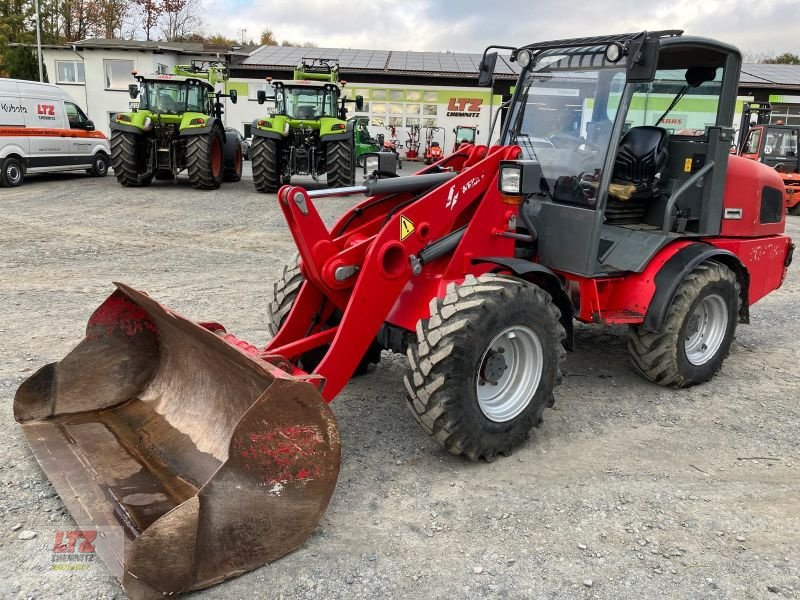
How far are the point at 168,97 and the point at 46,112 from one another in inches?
115

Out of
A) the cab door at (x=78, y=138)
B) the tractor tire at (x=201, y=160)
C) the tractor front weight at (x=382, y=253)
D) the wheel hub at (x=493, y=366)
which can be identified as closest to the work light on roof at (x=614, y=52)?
the tractor front weight at (x=382, y=253)

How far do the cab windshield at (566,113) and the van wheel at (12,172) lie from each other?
14.0m

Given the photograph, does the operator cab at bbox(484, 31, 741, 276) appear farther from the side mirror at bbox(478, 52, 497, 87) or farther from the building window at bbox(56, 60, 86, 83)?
the building window at bbox(56, 60, 86, 83)

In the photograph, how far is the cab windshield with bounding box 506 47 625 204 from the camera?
4473 mm

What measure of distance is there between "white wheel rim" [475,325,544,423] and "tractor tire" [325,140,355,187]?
1219cm

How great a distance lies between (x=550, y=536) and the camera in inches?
124

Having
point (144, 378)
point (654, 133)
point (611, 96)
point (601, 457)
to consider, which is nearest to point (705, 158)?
point (654, 133)

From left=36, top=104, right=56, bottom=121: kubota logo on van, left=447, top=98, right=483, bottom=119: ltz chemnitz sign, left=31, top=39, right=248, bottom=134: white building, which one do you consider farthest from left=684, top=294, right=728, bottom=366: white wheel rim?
left=31, top=39, right=248, bottom=134: white building

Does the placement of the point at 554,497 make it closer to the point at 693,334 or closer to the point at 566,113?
the point at 693,334

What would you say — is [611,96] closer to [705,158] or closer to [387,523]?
[705,158]

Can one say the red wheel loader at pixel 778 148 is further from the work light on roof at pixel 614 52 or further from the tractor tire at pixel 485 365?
the tractor tire at pixel 485 365

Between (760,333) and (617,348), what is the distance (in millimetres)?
1698

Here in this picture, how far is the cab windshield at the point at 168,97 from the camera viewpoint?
16250mm

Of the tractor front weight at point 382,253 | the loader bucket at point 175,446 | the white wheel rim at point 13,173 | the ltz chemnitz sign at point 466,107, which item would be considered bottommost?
the loader bucket at point 175,446
